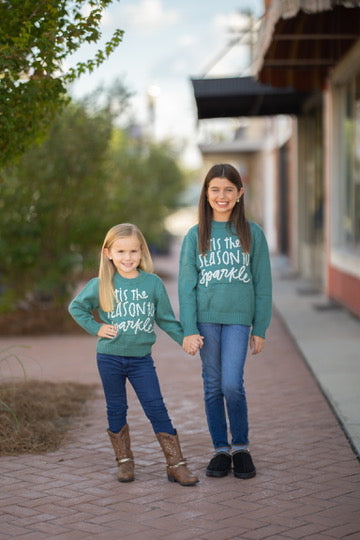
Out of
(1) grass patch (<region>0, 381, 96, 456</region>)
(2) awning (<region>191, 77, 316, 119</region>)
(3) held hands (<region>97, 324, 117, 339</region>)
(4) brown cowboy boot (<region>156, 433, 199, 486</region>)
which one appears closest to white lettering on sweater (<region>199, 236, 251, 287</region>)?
(3) held hands (<region>97, 324, 117, 339</region>)

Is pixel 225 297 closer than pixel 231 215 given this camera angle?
Yes

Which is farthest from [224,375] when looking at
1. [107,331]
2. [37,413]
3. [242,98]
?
[242,98]

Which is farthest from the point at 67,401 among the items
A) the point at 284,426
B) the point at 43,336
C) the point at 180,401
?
the point at 43,336

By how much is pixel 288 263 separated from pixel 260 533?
1870cm

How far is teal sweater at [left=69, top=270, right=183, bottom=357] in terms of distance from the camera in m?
4.80

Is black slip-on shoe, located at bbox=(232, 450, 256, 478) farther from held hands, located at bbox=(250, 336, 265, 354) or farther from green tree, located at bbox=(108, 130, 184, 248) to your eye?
green tree, located at bbox=(108, 130, 184, 248)

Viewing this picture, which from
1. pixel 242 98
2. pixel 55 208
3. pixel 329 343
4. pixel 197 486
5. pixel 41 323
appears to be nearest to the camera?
pixel 197 486

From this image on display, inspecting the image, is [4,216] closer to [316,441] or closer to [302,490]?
[316,441]

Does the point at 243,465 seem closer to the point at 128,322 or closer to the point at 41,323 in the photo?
the point at 128,322

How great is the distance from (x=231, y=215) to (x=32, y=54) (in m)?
1.86

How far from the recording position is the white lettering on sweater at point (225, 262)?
487 centimetres

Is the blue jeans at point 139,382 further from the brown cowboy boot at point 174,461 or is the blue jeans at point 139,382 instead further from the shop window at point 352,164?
the shop window at point 352,164

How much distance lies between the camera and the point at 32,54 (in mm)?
5820

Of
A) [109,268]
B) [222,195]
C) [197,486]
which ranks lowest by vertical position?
[197,486]
